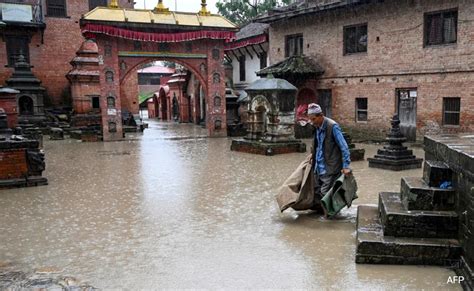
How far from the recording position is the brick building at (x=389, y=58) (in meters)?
15.7

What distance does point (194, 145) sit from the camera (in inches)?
743

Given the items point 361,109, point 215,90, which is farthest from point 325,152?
point 215,90

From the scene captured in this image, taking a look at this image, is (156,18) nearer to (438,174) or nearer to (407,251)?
(438,174)

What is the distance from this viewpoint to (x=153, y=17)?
21.1m

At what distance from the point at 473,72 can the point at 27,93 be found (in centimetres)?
2230

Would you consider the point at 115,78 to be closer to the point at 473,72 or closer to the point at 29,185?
the point at 29,185

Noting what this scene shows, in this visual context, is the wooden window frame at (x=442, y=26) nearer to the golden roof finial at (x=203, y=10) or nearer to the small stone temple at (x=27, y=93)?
the golden roof finial at (x=203, y=10)

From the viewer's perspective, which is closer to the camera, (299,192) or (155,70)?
(299,192)

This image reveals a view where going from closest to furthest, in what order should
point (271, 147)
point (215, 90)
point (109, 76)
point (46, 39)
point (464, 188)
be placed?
point (464, 188) → point (271, 147) → point (109, 76) → point (215, 90) → point (46, 39)

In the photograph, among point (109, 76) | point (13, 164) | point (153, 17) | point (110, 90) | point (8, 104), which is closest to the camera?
point (13, 164)

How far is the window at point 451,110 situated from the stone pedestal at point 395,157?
5.34 meters

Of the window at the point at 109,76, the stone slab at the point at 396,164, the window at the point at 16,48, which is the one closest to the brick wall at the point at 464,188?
the stone slab at the point at 396,164

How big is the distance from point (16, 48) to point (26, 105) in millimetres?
4943

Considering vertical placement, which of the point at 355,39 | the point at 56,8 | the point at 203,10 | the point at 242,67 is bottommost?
the point at 242,67
